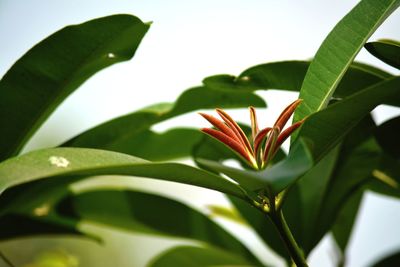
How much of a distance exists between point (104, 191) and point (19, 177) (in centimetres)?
78

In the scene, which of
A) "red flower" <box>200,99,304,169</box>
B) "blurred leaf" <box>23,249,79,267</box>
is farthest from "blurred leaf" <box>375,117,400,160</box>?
"blurred leaf" <box>23,249,79,267</box>

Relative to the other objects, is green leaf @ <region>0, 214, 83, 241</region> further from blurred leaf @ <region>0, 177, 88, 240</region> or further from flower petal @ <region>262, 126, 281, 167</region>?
flower petal @ <region>262, 126, 281, 167</region>

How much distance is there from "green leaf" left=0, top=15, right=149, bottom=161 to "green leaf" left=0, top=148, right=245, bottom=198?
0.35 metres

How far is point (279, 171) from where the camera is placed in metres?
0.52

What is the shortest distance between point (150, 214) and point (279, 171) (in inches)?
33.3

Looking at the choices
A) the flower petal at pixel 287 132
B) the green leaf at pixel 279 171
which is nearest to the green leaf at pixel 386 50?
the flower petal at pixel 287 132

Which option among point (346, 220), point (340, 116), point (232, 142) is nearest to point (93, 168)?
point (232, 142)

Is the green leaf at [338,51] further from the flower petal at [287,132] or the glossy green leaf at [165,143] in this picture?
the glossy green leaf at [165,143]

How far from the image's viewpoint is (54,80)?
944mm

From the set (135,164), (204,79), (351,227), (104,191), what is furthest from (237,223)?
(135,164)

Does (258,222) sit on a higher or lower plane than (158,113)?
lower

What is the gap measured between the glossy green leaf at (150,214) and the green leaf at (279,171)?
78cm

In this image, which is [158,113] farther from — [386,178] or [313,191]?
[386,178]


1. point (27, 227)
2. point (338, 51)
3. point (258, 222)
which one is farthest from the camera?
point (258, 222)
